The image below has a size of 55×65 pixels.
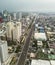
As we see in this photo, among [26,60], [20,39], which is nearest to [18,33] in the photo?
[20,39]

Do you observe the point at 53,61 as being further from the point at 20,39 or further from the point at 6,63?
the point at 20,39

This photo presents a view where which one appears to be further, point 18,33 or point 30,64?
point 18,33

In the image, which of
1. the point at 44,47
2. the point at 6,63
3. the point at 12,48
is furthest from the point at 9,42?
the point at 6,63

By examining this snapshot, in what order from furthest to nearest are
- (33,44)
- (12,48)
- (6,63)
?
(33,44)
(12,48)
(6,63)

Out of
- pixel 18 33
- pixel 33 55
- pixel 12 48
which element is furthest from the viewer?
pixel 18 33

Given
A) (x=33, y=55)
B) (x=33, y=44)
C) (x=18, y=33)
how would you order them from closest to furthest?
(x=33, y=55) < (x=33, y=44) < (x=18, y=33)

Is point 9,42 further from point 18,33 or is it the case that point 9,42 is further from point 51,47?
point 51,47

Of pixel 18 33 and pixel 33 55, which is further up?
pixel 18 33

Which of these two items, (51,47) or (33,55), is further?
(51,47)

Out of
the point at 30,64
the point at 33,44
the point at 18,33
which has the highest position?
the point at 18,33

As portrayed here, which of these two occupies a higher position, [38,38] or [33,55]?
[38,38]
